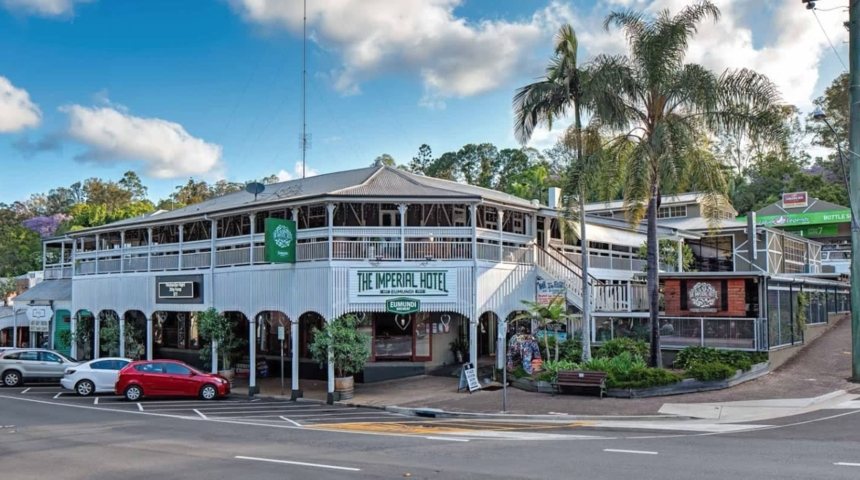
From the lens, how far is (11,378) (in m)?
28.0

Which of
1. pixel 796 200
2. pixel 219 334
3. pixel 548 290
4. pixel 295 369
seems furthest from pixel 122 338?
pixel 796 200

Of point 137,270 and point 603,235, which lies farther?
point 137,270

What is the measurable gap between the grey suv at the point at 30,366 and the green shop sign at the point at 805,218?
42246 millimetres

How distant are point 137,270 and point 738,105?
2604 cm

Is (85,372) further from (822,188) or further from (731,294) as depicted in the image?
(822,188)

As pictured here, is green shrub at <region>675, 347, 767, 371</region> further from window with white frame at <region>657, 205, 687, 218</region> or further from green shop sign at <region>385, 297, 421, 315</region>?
window with white frame at <region>657, 205, 687, 218</region>

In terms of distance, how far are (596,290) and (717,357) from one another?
530cm

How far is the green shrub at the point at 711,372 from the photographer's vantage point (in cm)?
2044

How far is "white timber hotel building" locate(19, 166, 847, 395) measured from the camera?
23953mm

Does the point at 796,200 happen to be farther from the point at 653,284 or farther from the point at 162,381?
the point at 162,381

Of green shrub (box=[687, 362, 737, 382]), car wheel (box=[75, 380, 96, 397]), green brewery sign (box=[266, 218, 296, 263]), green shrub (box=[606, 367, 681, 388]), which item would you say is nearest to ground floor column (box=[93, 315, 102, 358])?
car wheel (box=[75, 380, 96, 397])


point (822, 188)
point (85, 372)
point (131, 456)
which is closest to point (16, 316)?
point (85, 372)

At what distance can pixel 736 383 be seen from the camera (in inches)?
827

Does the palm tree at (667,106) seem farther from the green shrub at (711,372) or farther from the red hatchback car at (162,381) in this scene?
the red hatchback car at (162,381)
